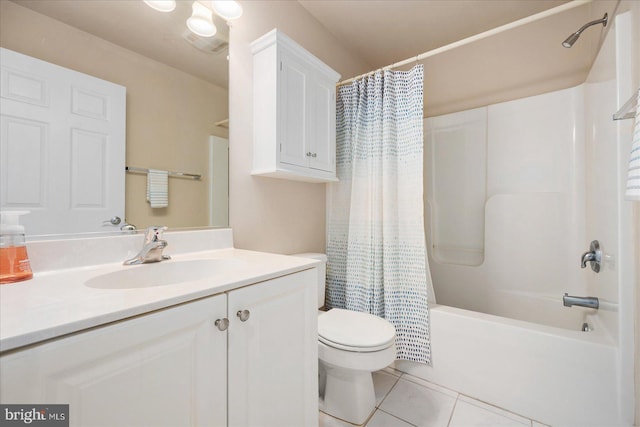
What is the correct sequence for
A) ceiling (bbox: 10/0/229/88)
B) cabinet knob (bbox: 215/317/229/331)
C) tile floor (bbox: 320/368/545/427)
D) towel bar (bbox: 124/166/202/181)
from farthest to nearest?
tile floor (bbox: 320/368/545/427) < towel bar (bbox: 124/166/202/181) < ceiling (bbox: 10/0/229/88) < cabinet knob (bbox: 215/317/229/331)

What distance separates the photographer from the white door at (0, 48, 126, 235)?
0.85 m

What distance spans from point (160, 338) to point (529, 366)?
1609 millimetres

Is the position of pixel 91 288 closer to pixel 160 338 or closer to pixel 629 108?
pixel 160 338

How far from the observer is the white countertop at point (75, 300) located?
1.57ft

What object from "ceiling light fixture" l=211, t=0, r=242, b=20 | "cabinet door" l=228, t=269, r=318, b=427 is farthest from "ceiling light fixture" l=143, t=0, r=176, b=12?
"cabinet door" l=228, t=269, r=318, b=427

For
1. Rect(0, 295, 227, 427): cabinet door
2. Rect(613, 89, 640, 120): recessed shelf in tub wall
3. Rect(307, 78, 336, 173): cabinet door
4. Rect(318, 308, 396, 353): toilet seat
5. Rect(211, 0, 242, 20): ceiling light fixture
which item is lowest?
Rect(318, 308, 396, 353): toilet seat

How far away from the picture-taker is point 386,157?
1685 mm

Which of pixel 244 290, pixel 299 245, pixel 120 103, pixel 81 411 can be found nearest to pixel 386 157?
pixel 299 245

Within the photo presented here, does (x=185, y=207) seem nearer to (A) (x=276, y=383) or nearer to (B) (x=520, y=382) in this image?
(A) (x=276, y=383)

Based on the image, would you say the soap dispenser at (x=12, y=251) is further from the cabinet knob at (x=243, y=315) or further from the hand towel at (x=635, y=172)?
the hand towel at (x=635, y=172)

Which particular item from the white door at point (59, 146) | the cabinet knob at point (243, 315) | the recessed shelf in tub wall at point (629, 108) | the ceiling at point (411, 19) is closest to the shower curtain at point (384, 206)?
the ceiling at point (411, 19)

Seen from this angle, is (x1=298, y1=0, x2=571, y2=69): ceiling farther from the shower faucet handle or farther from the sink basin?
the sink basin

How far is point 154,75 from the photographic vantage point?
3.88 feet

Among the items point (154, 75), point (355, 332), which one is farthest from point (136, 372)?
point (154, 75)
